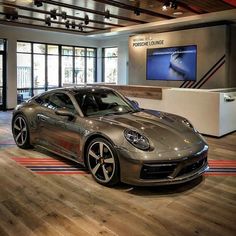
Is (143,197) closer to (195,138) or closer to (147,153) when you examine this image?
(147,153)

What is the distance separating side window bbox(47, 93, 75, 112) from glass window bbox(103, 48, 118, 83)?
29.4 feet

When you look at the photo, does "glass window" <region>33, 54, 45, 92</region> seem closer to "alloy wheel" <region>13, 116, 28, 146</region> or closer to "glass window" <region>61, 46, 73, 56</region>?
"glass window" <region>61, 46, 73, 56</region>

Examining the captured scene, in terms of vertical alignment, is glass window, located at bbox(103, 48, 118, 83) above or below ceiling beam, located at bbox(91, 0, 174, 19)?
below

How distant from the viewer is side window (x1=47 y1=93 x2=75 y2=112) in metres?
3.99

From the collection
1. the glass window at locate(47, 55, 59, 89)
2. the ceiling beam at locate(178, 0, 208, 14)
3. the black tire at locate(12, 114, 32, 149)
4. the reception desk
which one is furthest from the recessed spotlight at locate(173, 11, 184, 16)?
the glass window at locate(47, 55, 59, 89)

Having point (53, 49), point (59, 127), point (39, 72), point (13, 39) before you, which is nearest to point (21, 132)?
point (59, 127)

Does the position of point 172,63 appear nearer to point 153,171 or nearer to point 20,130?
point 20,130

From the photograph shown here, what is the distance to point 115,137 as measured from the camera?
126 inches

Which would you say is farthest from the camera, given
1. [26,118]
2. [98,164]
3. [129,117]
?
[26,118]

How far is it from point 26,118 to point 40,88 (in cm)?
732

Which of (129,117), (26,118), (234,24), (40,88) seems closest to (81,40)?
(40,88)

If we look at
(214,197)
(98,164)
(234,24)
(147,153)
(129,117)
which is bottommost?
(214,197)

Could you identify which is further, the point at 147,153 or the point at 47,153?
the point at 47,153

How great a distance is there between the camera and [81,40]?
12578 mm
